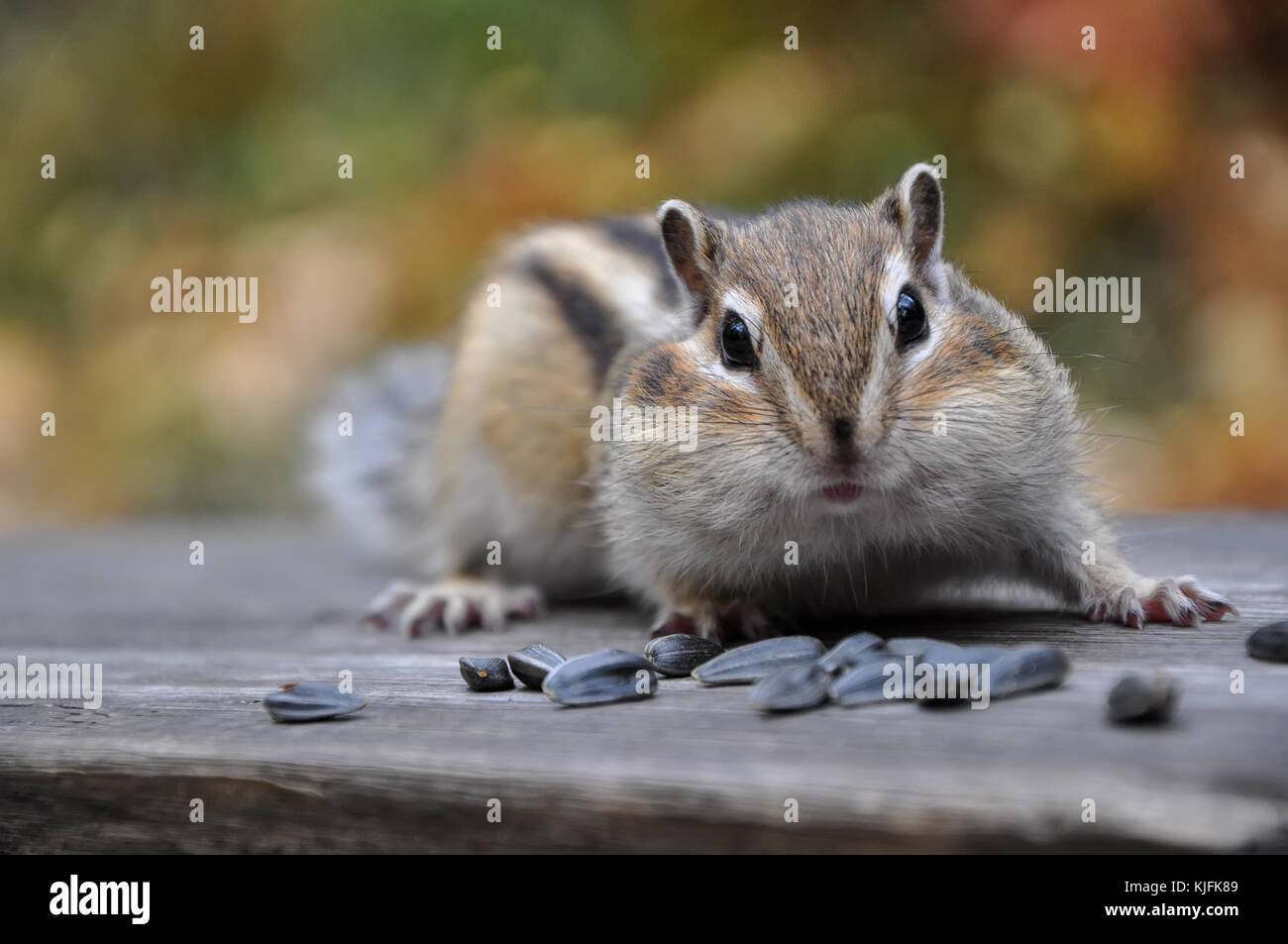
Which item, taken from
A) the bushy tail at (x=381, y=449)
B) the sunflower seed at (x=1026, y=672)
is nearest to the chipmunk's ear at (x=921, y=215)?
the sunflower seed at (x=1026, y=672)

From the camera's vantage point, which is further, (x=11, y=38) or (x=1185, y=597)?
(x=11, y=38)

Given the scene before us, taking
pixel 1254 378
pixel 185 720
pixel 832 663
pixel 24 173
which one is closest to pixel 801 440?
pixel 832 663

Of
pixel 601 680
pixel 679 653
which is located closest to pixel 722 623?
Result: pixel 679 653

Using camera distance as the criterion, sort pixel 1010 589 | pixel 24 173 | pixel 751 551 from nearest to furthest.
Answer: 1. pixel 751 551
2. pixel 1010 589
3. pixel 24 173

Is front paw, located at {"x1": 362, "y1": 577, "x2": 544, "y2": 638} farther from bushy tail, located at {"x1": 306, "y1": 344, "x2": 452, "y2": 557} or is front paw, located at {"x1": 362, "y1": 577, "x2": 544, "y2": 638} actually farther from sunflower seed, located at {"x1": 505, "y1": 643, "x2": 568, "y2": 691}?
sunflower seed, located at {"x1": 505, "y1": 643, "x2": 568, "y2": 691}

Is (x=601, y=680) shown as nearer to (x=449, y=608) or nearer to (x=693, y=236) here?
(x=693, y=236)
